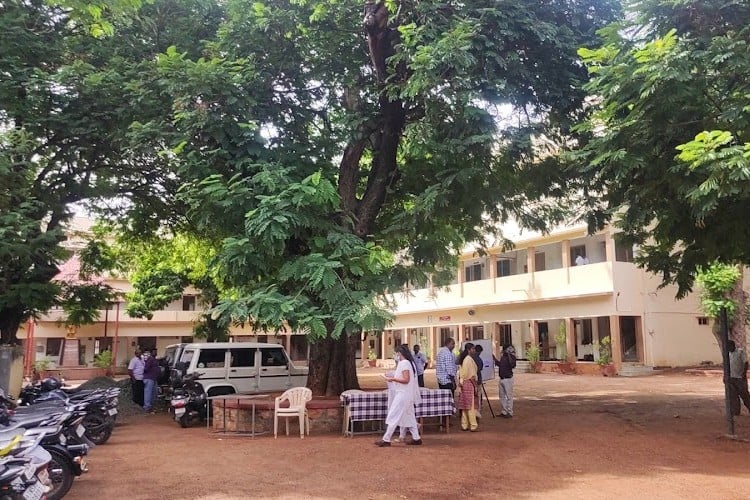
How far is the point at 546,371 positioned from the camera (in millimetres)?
29828

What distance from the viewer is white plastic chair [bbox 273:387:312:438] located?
1118 centimetres

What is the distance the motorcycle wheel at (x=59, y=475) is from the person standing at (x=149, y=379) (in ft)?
30.1

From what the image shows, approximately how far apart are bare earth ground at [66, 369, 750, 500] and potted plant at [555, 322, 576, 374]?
15.1 metres

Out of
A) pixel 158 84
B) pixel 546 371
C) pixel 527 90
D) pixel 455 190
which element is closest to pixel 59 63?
pixel 158 84

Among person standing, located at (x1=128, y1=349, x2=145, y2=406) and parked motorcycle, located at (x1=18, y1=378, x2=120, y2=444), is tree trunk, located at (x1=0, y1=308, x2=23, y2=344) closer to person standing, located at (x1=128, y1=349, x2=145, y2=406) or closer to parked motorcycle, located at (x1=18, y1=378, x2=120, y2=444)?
person standing, located at (x1=128, y1=349, x2=145, y2=406)

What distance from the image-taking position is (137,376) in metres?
16.4

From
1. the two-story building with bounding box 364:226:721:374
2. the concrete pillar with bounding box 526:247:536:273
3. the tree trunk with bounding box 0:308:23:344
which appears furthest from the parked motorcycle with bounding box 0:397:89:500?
the concrete pillar with bounding box 526:247:536:273

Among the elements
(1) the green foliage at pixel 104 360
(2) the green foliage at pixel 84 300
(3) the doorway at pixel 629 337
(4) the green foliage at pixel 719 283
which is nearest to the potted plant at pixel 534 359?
(3) the doorway at pixel 629 337

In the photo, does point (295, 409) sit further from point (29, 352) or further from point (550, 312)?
point (29, 352)

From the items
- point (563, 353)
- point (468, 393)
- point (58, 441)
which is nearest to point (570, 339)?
point (563, 353)

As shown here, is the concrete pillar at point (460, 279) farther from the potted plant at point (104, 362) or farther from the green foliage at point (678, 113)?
the green foliage at point (678, 113)

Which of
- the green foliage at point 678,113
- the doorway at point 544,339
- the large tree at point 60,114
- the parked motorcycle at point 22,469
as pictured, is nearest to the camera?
the parked motorcycle at point 22,469

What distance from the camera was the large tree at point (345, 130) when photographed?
420 inches

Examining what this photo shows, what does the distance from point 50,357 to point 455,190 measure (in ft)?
115
